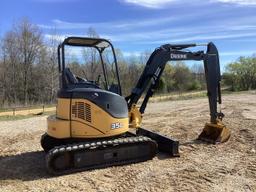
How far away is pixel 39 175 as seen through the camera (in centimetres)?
803

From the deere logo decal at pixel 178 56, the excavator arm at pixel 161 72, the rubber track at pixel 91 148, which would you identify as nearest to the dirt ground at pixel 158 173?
the rubber track at pixel 91 148

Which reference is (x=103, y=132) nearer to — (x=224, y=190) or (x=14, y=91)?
(x=224, y=190)

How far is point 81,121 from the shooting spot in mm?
8375

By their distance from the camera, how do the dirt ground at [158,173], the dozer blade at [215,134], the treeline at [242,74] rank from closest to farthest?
the dirt ground at [158,173] < the dozer blade at [215,134] < the treeline at [242,74]

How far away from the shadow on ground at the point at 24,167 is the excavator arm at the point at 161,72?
2328 mm

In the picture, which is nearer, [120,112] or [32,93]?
[120,112]

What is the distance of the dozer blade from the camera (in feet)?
36.2

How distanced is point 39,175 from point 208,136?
5.16 m

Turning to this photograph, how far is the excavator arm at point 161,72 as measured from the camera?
10.1m

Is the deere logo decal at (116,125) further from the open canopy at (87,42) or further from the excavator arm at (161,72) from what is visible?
the open canopy at (87,42)

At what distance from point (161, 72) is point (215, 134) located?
2.34 m

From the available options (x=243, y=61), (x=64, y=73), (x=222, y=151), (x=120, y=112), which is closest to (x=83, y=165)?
(x=120, y=112)

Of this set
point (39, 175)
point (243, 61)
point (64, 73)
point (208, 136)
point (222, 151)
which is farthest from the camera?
point (243, 61)

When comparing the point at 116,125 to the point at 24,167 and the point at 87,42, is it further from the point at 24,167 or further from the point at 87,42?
the point at 24,167
